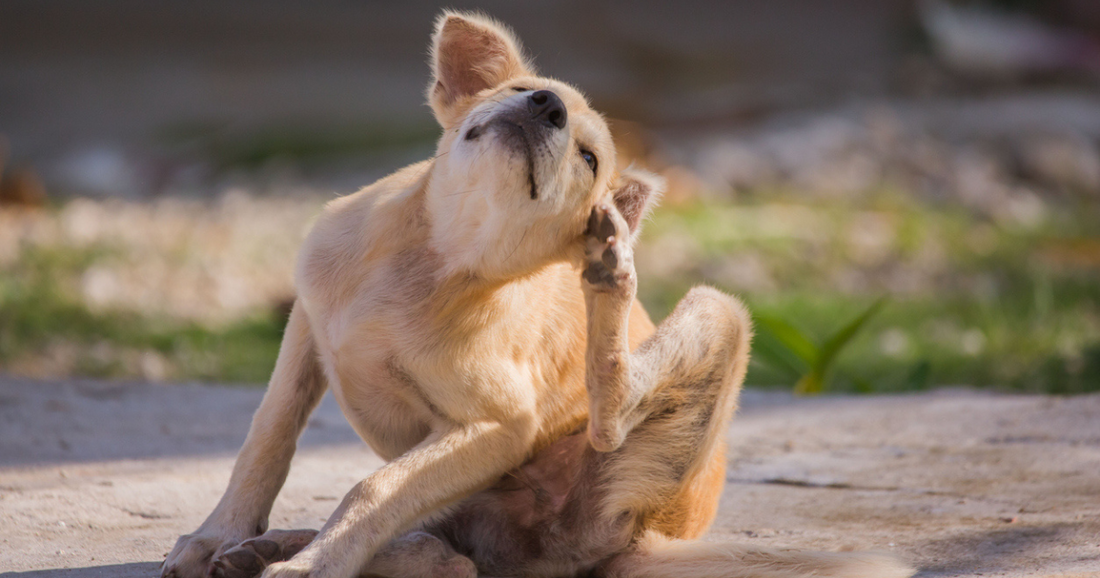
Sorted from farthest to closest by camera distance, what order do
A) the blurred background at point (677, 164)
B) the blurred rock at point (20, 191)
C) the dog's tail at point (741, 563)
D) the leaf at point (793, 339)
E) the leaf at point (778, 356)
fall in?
the blurred rock at point (20, 191)
the blurred background at point (677, 164)
the leaf at point (778, 356)
the leaf at point (793, 339)
the dog's tail at point (741, 563)

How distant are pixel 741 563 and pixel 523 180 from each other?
101cm

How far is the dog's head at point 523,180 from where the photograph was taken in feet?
7.93

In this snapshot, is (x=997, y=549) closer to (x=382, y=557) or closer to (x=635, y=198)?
(x=635, y=198)

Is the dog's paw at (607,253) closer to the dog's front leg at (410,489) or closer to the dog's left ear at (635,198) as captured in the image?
the dog's left ear at (635,198)

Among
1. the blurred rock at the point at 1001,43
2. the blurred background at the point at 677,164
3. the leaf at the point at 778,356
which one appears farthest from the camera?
the blurred rock at the point at 1001,43

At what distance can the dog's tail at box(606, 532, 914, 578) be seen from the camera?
7.56 ft

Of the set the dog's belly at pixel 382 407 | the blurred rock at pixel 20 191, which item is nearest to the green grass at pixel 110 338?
the blurred rock at pixel 20 191

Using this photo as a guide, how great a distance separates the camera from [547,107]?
2.44m

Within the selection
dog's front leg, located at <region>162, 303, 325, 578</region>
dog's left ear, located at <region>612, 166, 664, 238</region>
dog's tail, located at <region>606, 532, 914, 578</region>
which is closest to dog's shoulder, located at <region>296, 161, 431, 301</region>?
dog's front leg, located at <region>162, 303, 325, 578</region>

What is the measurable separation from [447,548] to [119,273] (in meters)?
4.43

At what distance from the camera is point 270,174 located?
10.7 metres

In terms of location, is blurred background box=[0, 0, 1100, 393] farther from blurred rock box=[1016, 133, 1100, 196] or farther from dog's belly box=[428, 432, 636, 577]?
dog's belly box=[428, 432, 636, 577]

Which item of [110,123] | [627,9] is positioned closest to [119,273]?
[110,123]

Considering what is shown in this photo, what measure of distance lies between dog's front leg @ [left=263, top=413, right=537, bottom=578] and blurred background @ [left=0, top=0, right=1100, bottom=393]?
3.14 ft
